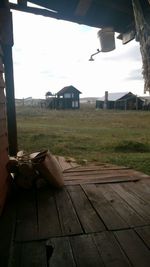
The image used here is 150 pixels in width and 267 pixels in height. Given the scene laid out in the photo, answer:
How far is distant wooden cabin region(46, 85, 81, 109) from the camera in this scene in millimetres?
37812

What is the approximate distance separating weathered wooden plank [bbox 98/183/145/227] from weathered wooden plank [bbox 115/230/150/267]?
0.58 feet

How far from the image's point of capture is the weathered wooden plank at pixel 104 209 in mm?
2135

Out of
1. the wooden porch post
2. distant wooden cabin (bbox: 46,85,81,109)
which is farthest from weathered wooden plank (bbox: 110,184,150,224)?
distant wooden cabin (bbox: 46,85,81,109)

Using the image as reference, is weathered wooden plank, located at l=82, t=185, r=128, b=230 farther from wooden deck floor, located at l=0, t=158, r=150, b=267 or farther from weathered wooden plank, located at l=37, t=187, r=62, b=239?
weathered wooden plank, located at l=37, t=187, r=62, b=239

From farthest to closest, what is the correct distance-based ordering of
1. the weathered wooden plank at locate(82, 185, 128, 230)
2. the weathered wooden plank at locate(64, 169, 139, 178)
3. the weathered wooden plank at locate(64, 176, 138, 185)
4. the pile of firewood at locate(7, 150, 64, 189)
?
the weathered wooden plank at locate(64, 169, 139, 178) → the weathered wooden plank at locate(64, 176, 138, 185) → the pile of firewood at locate(7, 150, 64, 189) → the weathered wooden plank at locate(82, 185, 128, 230)

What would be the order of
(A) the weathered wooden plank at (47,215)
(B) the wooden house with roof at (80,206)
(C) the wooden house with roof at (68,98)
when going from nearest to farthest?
(B) the wooden house with roof at (80,206), (A) the weathered wooden plank at (47,215), (C) the wooden house with roof at (68,98)

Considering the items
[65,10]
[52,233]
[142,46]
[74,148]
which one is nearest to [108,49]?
[65,10]

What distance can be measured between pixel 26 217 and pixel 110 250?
89 cm

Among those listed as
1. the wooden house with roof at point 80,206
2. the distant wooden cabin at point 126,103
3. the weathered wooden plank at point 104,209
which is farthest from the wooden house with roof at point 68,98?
the weathered wooden plank at point 104,209

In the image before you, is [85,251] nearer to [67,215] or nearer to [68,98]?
[67,215]

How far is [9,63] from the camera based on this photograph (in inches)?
133

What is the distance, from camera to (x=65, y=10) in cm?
328

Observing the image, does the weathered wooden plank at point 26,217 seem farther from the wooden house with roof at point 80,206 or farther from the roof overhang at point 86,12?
the roof overhang at point 86,12

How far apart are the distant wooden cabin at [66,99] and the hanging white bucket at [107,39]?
111 ft
